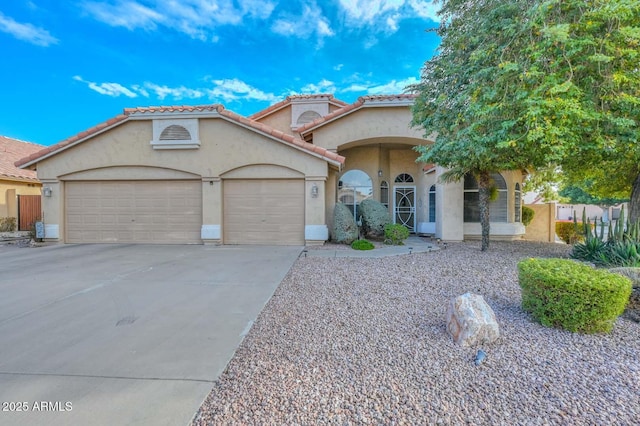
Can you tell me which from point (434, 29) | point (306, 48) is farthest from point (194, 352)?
point (306, 48)

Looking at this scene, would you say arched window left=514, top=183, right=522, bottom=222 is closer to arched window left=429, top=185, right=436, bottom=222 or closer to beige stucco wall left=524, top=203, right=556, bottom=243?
beige stucco wall left=524, top=203, right=556, bottom=243

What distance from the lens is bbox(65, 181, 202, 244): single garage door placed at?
11664 mm

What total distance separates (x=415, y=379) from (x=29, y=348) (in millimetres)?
4222

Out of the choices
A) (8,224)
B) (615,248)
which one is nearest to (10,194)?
(8,224)

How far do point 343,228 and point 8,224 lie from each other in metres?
16.7

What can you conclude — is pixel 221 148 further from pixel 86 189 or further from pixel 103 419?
pixel 103 419

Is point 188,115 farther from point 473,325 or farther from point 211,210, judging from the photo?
point 473,325

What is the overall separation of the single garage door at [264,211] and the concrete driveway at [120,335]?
354cm

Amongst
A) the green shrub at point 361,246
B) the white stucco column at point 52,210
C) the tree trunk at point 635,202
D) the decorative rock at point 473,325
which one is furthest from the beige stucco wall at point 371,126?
the white stucco column at point 52,210

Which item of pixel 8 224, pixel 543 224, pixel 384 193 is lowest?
pixel 543 224

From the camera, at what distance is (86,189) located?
11.8 meters

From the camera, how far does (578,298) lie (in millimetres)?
3586

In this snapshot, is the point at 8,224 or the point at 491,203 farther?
the point at 8,224

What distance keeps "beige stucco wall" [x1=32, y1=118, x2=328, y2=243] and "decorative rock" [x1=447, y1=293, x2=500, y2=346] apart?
7898 millimetres
